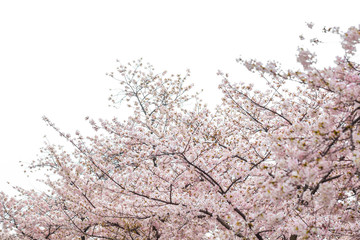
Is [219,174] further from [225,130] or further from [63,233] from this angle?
[63,233]

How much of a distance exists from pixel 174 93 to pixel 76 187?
5323mm

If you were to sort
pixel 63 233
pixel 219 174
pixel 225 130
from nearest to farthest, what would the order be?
pixel 219 174
pixel 225 130
pixel 63 233

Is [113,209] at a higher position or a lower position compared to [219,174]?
lower

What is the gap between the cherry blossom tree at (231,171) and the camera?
7.99 ft

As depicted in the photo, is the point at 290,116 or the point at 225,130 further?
the point at 225,130

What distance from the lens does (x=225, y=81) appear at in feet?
18.1

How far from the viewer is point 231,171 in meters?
4.74

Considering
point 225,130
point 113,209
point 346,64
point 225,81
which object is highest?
point 225,130

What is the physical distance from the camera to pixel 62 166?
523cm

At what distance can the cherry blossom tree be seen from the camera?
2.44 m

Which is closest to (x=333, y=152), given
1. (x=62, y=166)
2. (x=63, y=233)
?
(x=62, y=166)

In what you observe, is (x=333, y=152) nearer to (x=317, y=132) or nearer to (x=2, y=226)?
(x=317, y=132)

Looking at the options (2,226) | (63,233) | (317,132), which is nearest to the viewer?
(317,132)

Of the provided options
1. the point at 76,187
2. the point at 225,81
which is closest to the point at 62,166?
the point at 76,187
